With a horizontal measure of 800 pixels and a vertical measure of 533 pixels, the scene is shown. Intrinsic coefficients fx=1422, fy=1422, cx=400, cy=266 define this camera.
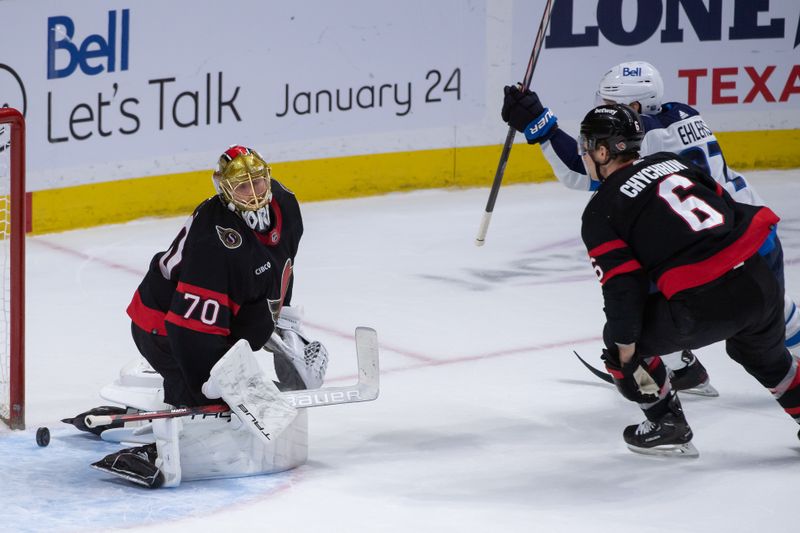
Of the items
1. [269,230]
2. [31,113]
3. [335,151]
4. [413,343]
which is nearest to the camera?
[269,230]

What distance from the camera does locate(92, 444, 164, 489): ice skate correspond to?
10.5ft

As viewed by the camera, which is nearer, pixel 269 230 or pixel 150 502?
pixel 150 502

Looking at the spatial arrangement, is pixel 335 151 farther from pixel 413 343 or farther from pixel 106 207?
pixel 413 343

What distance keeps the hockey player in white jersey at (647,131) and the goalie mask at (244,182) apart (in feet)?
2.94

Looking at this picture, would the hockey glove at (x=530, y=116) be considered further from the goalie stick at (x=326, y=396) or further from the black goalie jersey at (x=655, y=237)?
the goalie stick at (x=326, y=396)

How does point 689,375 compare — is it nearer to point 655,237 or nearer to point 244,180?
point 655,237

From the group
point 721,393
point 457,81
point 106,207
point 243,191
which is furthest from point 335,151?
point 243,191

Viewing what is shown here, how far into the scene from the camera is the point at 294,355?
145 inches

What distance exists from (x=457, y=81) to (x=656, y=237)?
3922 millimetres

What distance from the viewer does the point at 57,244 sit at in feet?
19.8

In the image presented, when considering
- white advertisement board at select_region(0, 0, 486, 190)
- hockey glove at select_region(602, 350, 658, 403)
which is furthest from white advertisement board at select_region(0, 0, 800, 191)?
hockey glove at select_region(602, 350, 658, 403)

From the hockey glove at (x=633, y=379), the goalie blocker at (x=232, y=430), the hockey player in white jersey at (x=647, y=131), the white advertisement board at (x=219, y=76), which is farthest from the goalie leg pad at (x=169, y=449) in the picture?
the white advertisement board at (x=219, y=76)

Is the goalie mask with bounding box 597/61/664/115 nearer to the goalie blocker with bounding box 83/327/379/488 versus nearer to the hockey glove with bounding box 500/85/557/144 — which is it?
the hockey glove with bounding box 500/85/557/144

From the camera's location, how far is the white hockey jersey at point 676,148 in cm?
379
